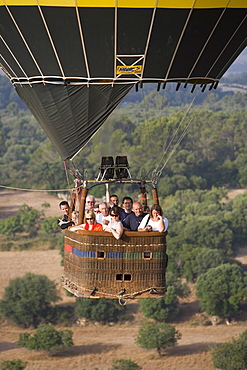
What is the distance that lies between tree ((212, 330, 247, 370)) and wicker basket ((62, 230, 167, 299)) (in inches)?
1018

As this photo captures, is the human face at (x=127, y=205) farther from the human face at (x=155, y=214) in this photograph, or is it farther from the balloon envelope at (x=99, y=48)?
the balloon envelope at (x=99, y=48)

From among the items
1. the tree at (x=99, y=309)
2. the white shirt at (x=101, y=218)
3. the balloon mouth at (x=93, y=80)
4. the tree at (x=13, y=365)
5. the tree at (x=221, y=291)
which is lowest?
the tree at (x=13, y=365)

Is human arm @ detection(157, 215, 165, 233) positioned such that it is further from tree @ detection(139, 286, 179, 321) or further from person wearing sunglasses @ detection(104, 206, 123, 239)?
tree @ detection(139, 286, 179, 321)

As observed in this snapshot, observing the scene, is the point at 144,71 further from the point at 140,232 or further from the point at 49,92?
the point at 140,232

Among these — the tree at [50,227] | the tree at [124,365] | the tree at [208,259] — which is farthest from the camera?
the tree at [50,227]

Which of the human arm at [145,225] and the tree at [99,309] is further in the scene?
the tree at [99,309]

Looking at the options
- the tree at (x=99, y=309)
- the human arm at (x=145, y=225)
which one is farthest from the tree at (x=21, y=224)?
the human arm at (x=145, y=225)

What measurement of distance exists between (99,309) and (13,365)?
6177 millimetres

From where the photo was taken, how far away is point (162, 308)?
3991cm

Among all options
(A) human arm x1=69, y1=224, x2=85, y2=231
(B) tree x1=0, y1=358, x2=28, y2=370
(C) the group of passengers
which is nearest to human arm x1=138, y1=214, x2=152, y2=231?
(C) the group of passengers

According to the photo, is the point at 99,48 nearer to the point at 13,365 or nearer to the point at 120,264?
the point at 120,264

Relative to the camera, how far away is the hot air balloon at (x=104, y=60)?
10750 millimetres

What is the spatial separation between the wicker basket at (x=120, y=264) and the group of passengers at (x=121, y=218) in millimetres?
114

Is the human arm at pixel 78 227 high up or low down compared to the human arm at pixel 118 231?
up
